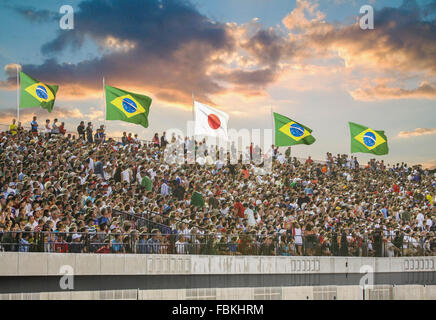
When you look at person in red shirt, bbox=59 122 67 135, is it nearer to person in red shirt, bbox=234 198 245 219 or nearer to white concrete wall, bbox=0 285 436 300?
person in red shirt, bbox=234 198 245 219

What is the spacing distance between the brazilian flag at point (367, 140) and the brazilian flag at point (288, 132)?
131 inches

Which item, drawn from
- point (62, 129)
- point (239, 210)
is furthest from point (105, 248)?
point (62, 129)

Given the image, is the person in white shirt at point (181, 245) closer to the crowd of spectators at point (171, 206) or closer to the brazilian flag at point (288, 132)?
the crowd of spectators at point (171, 206)

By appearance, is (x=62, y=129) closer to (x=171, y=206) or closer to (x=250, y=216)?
(x=171, y=206)

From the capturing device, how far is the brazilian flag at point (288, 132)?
32094 millimetres

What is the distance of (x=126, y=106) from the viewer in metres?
28.3

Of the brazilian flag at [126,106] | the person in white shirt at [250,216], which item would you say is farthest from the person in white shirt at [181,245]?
the brazilian flag at [126,106]

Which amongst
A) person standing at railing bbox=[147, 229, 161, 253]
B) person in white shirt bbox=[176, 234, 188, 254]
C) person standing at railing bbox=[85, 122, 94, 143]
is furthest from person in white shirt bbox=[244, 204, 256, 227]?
person standing at railing bbox=[85, 122, 94, 143]

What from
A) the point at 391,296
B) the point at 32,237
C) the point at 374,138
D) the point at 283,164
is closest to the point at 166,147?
the point at 283,164

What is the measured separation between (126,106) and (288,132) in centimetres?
820

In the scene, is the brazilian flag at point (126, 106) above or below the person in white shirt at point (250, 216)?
above

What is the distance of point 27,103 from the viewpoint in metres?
27.1

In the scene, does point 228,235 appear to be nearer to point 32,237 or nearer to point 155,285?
point 155,285

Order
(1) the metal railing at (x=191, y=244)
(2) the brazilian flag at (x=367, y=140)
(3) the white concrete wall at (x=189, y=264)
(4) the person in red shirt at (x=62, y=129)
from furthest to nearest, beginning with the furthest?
1. (2) the brazilian flag at (x=367, y=140)
2. (4) the person in red shirt at (x=62, y=129)
3. (1) the metal railing at (x=191, y=244)
4. (3) the white concrete wall at (x=189, y=264)
